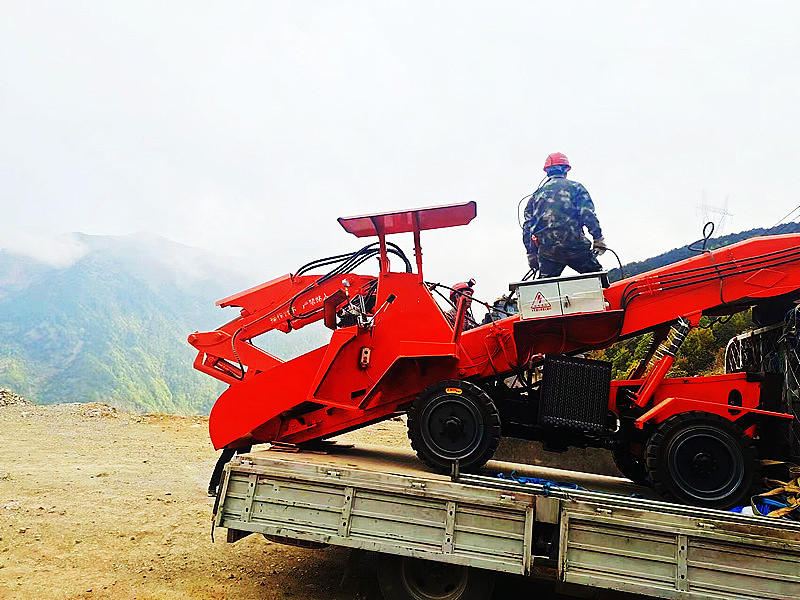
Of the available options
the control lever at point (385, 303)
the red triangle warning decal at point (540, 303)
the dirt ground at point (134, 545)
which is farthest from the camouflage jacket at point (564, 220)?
the dirt ground at point (134, 545)

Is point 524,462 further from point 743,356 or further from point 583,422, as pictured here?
point 743,356

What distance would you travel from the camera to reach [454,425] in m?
4.52

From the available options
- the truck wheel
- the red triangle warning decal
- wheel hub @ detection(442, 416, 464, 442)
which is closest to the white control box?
the red triangle warning decal

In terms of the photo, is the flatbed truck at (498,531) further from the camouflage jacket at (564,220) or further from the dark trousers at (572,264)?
the camouflage jacket at (564,220)

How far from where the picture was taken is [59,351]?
35688 mm

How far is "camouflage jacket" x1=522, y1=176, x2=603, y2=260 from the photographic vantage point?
536cm

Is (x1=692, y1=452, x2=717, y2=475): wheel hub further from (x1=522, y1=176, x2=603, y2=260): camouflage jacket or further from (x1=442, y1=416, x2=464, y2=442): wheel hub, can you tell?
(x1=522, y1=176, x2=603, y2=260): camouflage jacket

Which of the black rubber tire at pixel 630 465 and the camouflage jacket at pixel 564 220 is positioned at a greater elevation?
the camouflage jacket at pixel 564 220

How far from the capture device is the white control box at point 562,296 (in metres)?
4.59

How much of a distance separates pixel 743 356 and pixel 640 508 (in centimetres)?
258

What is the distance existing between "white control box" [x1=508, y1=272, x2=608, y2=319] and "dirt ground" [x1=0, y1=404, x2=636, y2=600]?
7.74ft

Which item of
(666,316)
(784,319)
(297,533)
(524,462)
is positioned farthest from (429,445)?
(784,319)

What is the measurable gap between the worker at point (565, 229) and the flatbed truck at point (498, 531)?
2155mm

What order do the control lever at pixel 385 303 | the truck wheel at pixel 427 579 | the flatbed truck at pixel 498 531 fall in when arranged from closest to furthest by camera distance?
the flatbed truck at pixel 498 531
the truck wheel at pixel 427 579
the control lever at pixel 385 303
